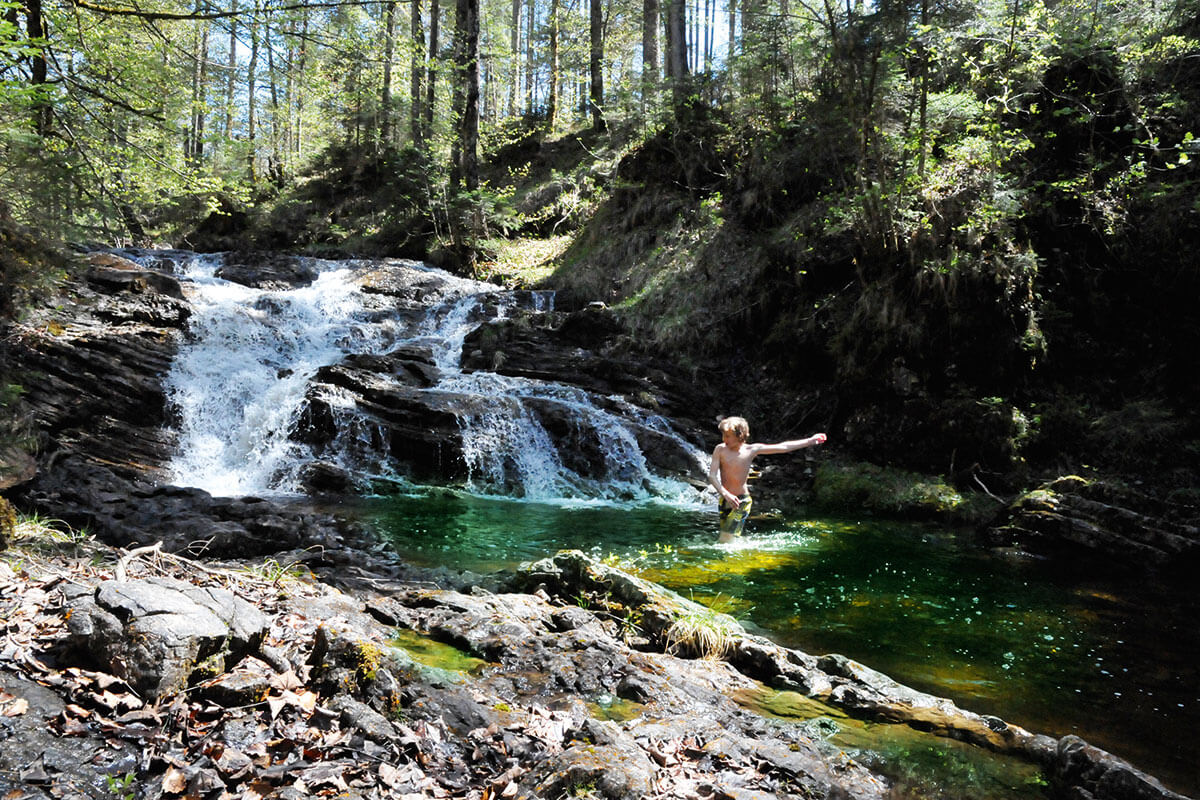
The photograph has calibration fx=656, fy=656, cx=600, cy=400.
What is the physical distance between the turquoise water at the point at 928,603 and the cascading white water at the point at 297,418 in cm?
145

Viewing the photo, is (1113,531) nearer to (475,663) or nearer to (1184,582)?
(1184,582)

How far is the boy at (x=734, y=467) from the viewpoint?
7.34m

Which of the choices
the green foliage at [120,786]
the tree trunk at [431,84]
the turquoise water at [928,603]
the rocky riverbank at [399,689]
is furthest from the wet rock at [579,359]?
the green foliage at [120,786]

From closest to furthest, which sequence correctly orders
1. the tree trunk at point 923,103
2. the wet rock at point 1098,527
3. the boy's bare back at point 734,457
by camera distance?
the boy's bare back at point 734,457, the wet rock at point 1098,527, the tree trunk at point 923,103

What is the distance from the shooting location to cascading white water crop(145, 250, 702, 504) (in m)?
11.6

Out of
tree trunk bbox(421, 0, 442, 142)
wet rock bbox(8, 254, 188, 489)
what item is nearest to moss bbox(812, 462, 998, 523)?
wet rock bbox(8, 254, 188, 489)

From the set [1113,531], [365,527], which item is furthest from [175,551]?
[1113,531]

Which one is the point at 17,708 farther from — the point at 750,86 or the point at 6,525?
the point at 750,86

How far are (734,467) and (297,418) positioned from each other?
27.7 ft

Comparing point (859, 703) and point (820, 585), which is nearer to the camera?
point (859, 703)

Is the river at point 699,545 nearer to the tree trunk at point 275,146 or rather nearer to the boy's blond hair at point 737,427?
the boy's blond hair at point 737,427

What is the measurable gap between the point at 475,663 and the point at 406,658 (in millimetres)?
471

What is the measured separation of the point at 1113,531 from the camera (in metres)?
8.38

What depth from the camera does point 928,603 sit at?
656 cm
